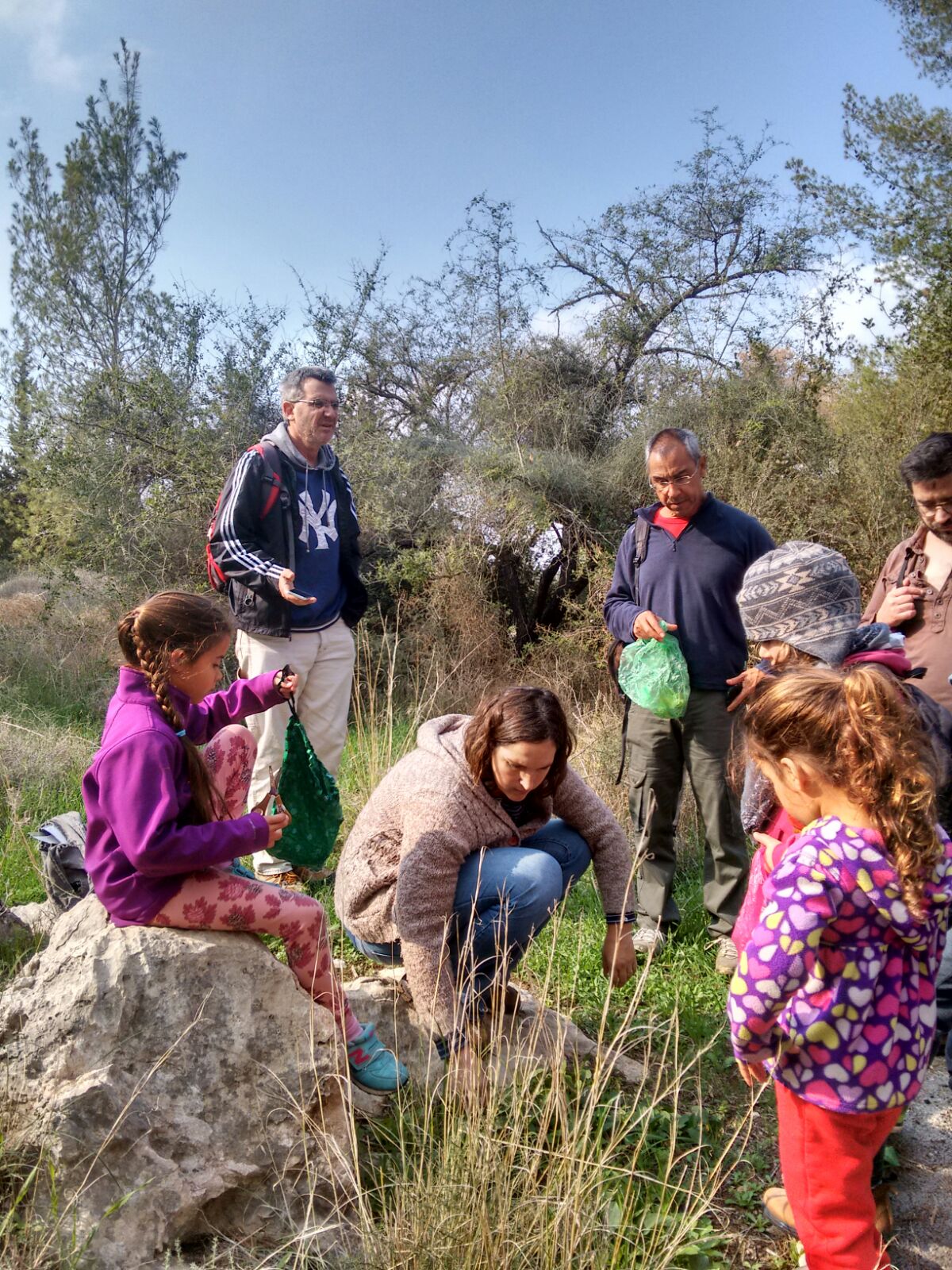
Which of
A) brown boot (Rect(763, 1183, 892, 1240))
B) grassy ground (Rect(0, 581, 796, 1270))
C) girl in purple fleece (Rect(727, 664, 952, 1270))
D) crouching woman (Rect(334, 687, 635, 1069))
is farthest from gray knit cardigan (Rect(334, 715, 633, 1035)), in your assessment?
brown boot (Rect(763, 1183, 892, 1240))

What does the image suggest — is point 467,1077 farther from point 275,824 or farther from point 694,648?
point 694,648

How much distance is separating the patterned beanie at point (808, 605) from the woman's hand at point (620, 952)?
94 centimetres

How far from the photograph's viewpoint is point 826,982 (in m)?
1.93

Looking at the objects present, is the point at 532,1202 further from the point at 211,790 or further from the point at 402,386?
the point at 402,386

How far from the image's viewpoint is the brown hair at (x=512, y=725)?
2.57m

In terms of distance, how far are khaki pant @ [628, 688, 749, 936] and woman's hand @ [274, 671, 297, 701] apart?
1.54 m

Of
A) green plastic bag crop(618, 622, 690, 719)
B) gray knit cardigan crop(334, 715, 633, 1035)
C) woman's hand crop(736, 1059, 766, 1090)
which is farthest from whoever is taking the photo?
green plastic bag crop(618, 622, 690, 719)

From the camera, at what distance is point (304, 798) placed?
3.15 meters

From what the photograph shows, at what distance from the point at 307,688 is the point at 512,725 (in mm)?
2122

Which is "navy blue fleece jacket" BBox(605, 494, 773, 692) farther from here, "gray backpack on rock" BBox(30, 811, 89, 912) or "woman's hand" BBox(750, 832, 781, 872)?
"gray backpack on rock" BBox(30, 811, 89, 912)

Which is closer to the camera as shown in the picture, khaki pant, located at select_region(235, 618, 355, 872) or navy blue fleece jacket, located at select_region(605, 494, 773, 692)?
navy blue fleece jacket, located at select_region(605, 494, 773, 692)

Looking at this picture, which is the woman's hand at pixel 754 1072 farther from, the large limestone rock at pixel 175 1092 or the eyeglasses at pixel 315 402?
the eyeglasses at pixel 315 402

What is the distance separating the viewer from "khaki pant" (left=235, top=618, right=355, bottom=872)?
434cm

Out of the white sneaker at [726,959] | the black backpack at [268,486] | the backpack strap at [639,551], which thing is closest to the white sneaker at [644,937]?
the white sneaker at [726,959]
